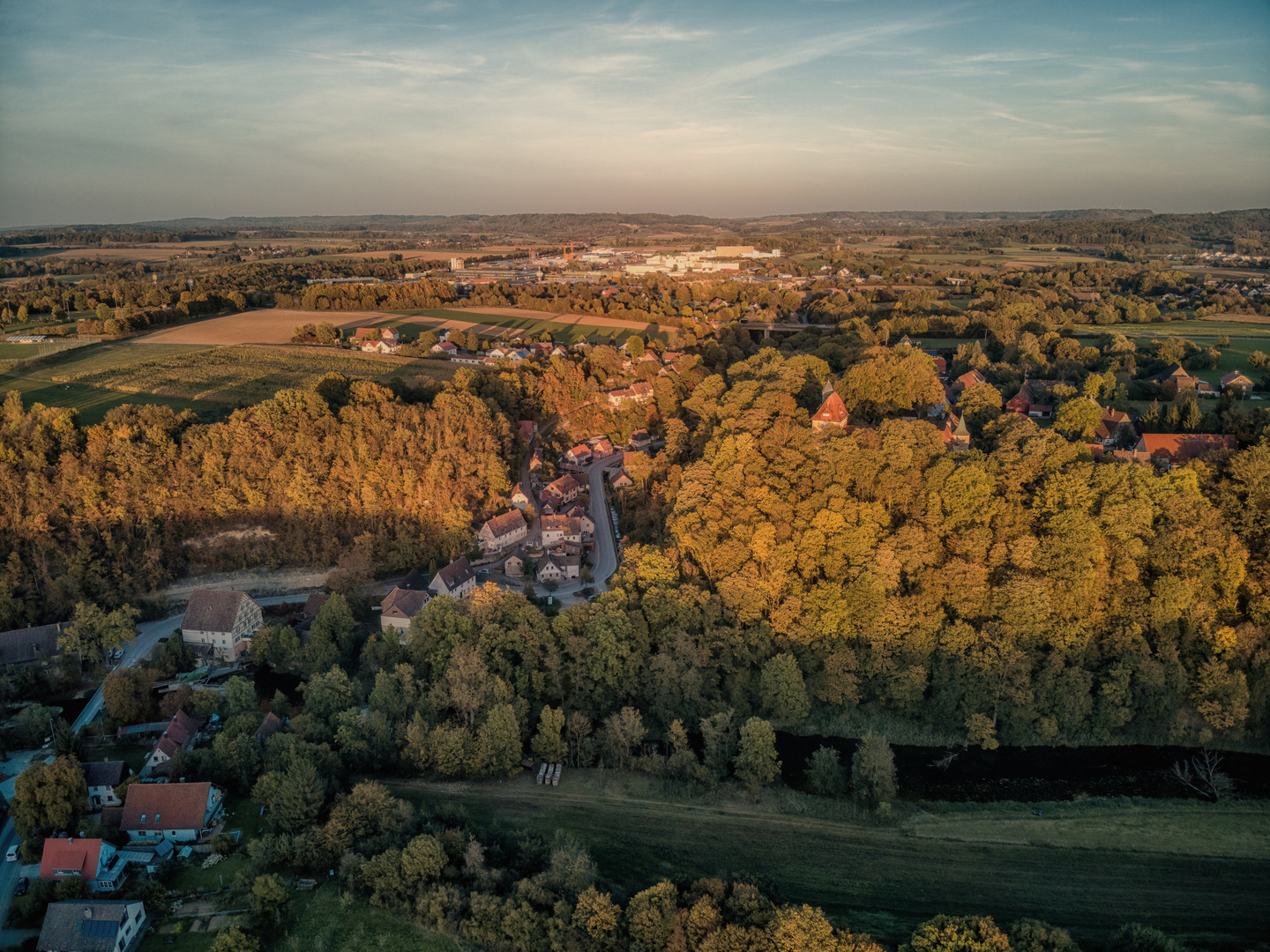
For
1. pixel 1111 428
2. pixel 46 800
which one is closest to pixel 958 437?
pixel 1111 428

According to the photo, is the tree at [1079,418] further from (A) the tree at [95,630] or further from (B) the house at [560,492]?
(A) the tree at [95,630]

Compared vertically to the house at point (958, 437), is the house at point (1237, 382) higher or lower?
higher

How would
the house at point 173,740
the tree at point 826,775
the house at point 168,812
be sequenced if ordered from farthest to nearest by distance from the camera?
the house at point 173,740
the tree at point 826,775
the house at point 168,812

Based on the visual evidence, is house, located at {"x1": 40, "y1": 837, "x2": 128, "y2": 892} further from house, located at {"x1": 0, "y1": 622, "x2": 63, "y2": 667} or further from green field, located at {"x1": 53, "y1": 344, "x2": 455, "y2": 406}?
green field, located at {"x1": 53, "y1": 344, "x2": 455, "y2": 406}

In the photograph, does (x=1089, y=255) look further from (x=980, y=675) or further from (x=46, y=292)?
(x=46, y=292)

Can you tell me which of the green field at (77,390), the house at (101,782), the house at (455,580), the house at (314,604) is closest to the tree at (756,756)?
the house at (455,580)

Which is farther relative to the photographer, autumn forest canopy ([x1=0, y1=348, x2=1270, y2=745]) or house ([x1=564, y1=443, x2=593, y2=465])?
house ([x1=564, y1=443, x2=593, y2=465])

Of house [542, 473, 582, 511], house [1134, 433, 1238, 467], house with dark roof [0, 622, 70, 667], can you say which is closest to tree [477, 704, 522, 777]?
house [542, 473, 582, 511]
